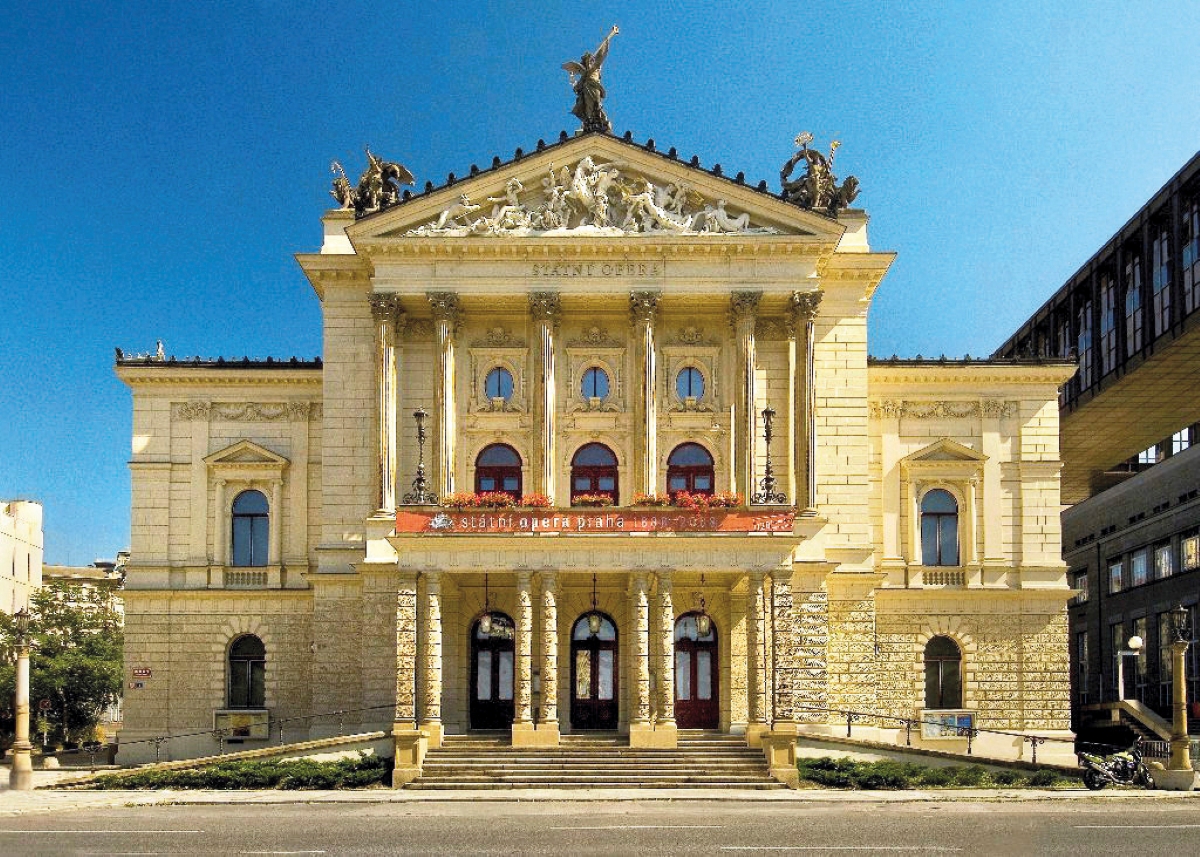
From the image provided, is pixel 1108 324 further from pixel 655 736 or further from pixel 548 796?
pixel 548 796

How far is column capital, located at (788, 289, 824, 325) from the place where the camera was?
5247 centimetres

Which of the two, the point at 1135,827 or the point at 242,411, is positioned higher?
the point at 242,411

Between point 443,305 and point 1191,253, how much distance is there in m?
30.2

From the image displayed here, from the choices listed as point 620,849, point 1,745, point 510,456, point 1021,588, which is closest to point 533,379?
point 510,456

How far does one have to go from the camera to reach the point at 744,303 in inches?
2060

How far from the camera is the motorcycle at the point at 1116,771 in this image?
41.4 metres

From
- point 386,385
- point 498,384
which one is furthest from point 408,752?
point 498,384

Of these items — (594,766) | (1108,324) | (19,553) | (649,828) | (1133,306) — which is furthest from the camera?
(19,553)

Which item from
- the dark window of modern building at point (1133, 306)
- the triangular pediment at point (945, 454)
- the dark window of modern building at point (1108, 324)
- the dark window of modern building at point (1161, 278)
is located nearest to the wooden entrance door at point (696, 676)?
the triangular pediment at point (945, 454)

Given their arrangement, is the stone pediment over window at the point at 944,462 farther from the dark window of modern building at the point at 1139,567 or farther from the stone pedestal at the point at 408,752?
the dark window of modern building at the point at 1139,567

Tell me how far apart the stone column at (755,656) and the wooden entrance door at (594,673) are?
6257mm

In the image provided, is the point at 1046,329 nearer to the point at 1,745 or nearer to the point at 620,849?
the point at 1,745

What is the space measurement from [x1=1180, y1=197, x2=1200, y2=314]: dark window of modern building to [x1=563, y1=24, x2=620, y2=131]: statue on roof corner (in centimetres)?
2446

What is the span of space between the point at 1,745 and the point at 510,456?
31670 mm
